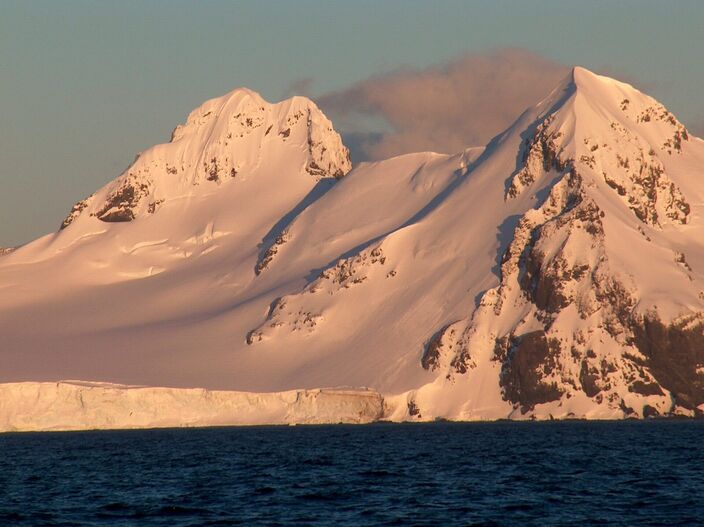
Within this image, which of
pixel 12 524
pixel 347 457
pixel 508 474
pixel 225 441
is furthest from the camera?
pixel 225 441

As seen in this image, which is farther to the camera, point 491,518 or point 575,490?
point 575,490

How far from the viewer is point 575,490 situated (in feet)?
327

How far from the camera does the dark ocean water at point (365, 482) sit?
87406 mm

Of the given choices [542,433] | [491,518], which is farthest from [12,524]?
[542,433]

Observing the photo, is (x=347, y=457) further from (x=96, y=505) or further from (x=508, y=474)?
(x=96, y=505)

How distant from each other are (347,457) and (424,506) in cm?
4845

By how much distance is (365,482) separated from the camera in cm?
10794

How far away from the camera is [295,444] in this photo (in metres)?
167

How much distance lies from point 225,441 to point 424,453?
41184 mm

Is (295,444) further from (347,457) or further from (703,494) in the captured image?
(703,494)

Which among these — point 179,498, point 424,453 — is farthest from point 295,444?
point 179,498

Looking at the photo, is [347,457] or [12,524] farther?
[347,457]

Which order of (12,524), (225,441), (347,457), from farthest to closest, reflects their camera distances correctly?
(225,441)
(347,457)
(12,524)

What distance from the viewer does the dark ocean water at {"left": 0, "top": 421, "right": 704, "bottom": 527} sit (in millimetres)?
87406
